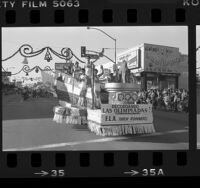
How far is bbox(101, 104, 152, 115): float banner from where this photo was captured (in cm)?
731

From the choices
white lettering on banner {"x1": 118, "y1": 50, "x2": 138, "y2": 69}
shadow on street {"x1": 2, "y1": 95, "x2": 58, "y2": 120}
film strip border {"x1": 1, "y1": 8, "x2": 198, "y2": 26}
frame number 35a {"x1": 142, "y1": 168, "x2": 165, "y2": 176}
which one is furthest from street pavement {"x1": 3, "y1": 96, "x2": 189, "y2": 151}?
film strip border {"x1": 1, "y1": 8, "x2": 198, "y2": 26}

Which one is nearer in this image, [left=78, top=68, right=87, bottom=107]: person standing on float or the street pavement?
the street pavement

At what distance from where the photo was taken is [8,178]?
6688mm

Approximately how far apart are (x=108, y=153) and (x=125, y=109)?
107 centimetres

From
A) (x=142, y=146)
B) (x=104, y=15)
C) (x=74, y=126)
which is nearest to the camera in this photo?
(x=104, y=15)

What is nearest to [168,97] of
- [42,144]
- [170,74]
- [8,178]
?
[170,74]

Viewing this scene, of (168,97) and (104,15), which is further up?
(104,15)

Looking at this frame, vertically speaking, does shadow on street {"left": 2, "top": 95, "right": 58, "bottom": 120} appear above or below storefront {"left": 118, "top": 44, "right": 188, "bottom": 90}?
below

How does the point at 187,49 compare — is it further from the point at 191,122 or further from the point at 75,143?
the point at 75,143

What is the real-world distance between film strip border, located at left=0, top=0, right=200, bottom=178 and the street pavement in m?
0.16

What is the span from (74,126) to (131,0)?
8.94 feet

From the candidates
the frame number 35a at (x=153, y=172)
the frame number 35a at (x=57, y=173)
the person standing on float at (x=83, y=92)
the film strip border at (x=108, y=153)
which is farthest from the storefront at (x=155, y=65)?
the frame number 35a at (x=57, y=173)

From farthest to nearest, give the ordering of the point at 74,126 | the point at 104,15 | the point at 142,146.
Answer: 1. the point at 74,126
2. the point at 142,146
3. the point at 104,15

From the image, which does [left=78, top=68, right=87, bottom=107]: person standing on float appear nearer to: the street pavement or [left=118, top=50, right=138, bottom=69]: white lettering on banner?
the street pavement
